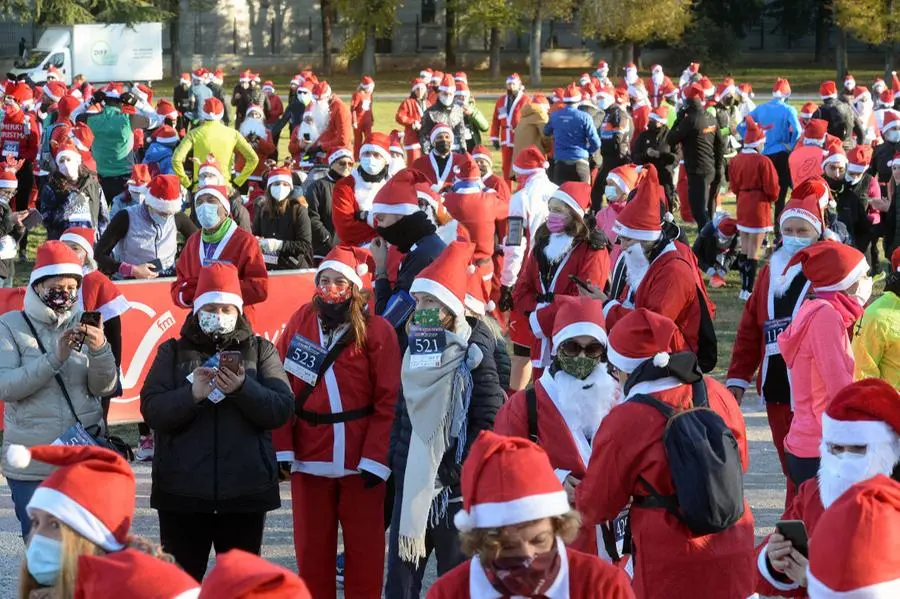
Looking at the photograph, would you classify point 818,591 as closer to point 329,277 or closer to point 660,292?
point 329,277

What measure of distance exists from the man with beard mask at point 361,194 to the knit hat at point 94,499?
19.2 ft

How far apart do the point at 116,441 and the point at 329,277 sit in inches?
60.4

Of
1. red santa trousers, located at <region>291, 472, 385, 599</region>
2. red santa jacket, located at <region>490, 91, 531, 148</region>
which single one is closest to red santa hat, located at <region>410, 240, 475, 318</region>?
red santa trousers, located at <region>291, 472, 385, 599</region>

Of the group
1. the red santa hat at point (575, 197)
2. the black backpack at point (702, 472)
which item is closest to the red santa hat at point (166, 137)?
the red santa hat at point (575, 197)

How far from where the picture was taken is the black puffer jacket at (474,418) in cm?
673

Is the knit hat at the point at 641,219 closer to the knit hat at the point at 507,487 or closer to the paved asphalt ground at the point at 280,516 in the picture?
the paved asphalt ground at the point at 280,516

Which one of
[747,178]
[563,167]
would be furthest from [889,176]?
[563,167]

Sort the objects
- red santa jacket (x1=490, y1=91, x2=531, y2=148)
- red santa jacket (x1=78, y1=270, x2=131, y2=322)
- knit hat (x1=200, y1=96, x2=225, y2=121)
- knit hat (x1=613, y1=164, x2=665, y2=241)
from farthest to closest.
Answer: red santa jacket (x1=490, y1=91, x2=531, y2=148) < knit hat (x1=200, y1=96, x2=225, y2=121) < red santa jacket (x1=78, y1=270, x2=131, y2=322) < knit hat (x1=613, y1=164, x2=665, y2=241)

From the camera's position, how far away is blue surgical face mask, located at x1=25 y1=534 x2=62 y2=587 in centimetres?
439

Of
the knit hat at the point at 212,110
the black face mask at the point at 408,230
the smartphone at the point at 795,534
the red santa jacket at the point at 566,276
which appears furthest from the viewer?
the knit hat at the point at 212,110

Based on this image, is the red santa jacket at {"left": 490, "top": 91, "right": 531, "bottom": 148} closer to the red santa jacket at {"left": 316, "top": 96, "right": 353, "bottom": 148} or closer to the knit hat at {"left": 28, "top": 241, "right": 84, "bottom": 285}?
the red santa jacket at {"left": 316, "top": 96, "right": 353, "bottom": 148}

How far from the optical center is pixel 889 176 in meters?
17.7

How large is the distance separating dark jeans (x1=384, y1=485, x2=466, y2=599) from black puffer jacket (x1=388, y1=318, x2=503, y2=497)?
11cm

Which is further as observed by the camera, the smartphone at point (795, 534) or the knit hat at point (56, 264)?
the knit hat at point (56, 264)
